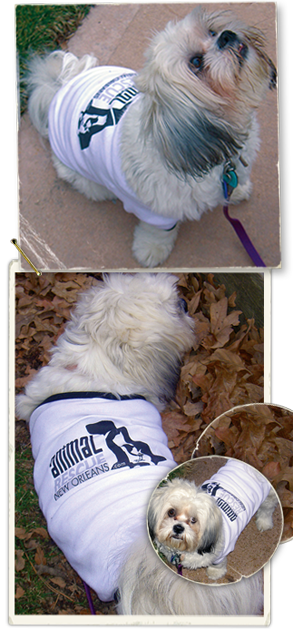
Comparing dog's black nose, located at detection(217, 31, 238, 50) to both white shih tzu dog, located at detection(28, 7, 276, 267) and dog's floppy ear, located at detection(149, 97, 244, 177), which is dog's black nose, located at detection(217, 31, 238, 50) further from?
dog's floppy ear, located at detection(149, 97, 244, 177)

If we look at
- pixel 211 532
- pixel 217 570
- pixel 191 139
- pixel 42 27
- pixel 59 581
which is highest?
pixel 42 27

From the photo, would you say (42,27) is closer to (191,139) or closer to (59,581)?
(191,139)

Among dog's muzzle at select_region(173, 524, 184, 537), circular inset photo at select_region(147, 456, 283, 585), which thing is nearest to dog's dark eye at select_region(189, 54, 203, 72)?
circular inset photo at select_region(147, 456, 283, 585)

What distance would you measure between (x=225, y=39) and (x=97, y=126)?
1.43 feet

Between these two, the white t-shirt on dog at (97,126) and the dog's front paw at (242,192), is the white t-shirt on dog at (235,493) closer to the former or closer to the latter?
the white t-shirt on dog at (97,126)

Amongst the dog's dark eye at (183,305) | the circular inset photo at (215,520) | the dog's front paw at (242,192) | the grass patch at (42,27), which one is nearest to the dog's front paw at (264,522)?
the circular inset photo at (215,520)

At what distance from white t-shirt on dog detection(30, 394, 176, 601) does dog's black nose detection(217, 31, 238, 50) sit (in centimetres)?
92

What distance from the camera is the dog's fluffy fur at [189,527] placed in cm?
96

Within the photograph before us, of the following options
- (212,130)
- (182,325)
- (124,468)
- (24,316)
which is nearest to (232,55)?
(212,130)

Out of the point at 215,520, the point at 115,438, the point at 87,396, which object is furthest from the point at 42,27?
the point at 215,520

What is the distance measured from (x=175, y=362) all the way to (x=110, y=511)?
0.41 m

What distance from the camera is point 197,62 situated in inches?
41.5

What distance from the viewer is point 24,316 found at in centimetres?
129

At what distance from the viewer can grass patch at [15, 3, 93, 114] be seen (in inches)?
50.2
